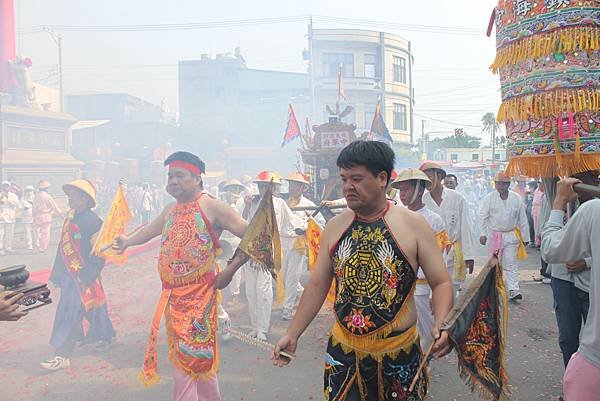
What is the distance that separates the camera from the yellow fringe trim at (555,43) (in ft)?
10.7

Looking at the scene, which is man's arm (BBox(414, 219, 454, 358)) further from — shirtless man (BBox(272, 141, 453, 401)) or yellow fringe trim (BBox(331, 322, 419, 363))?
yellow fringe trim (BBox(331, 322, 419, 363))

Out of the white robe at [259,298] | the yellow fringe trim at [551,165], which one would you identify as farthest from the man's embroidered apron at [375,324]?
the white robe at [259,298]

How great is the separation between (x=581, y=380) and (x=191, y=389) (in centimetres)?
240

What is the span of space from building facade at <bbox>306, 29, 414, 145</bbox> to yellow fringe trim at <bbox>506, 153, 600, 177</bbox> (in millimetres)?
32981

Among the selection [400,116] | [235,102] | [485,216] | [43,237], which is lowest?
[43,237]

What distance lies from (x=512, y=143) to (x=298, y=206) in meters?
3.96

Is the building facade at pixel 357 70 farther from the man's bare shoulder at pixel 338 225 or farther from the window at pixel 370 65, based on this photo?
the man's bare shoulder at pixel 338 225

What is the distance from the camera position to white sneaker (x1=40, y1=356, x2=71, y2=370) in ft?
15.9

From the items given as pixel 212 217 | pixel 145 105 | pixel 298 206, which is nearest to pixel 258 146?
pixel 145 105

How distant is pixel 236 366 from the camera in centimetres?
493

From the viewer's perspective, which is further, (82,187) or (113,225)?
(82,187)

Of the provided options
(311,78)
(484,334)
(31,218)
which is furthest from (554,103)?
(311,78)

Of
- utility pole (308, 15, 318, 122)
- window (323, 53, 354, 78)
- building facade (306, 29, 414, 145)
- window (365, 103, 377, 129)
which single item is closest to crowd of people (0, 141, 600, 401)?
utility pole (308, 15, 318, 122)

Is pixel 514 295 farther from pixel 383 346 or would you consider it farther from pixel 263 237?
pixel 383 346
